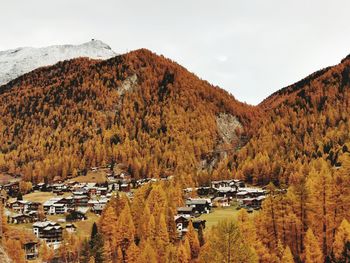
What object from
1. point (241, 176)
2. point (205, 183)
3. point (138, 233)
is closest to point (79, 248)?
point (138, 233)

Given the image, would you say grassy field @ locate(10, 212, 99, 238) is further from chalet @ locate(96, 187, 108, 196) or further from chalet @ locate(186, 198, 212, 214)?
chalet @ locate(96, 187, 108, 196)

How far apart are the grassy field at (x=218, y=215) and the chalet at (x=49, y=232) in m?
31.5

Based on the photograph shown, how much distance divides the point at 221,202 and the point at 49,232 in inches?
1831

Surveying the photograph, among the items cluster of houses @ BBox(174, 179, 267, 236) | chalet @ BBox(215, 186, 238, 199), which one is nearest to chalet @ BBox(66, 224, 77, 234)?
cluster of houses @ BBox(174, 179, 267, 236)

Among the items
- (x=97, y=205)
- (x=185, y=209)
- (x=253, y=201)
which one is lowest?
(x=185, y=209)

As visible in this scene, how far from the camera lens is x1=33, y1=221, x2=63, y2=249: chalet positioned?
103 metres

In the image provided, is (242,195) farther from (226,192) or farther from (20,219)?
(20,219)

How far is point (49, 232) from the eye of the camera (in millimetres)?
104188

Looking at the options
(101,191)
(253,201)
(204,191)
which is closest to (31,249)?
(253,201)

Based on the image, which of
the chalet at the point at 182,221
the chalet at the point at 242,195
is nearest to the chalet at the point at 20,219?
the chalet at the point at 182,221

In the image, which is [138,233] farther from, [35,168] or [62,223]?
[35,168]

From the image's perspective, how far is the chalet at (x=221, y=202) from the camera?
124588 millimetres

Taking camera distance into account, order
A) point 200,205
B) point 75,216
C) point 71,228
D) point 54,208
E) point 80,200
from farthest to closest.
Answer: point 80,200 → point 54,208 → point 75,216 → point 200,205 → point 71,228

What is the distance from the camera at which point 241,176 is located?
545 feet
